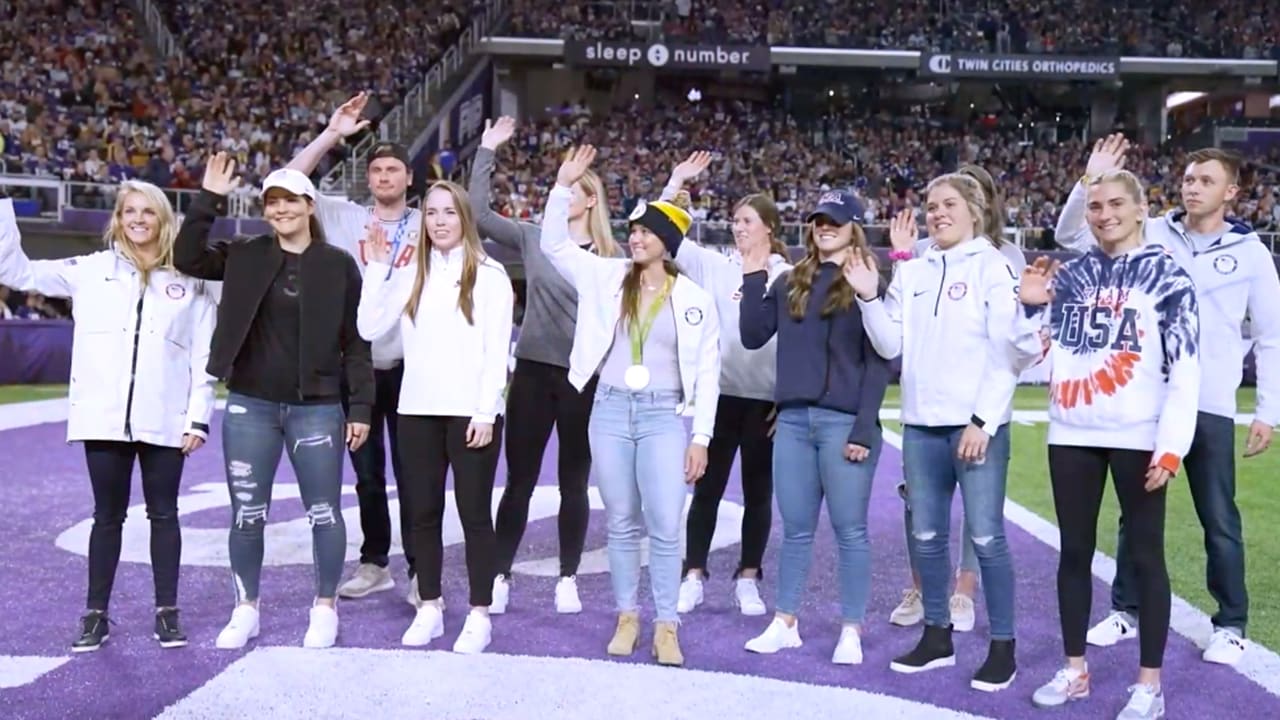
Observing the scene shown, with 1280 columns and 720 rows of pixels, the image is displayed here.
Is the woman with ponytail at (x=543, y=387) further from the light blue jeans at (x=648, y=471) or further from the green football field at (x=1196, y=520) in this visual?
the green football field at (x=1196, y=520)

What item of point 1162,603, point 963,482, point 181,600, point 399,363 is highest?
point 399,363

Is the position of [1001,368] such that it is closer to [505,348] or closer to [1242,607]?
[1242,607]

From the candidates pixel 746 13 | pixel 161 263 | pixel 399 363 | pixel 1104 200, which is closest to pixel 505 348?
pixel 399 363

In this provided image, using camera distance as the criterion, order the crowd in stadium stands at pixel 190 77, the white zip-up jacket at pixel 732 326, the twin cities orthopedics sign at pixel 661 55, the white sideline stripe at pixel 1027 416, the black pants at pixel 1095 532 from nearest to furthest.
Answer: the black pants at pixel 1095 532, the white zip-up jacket at pixel 732 326, the white sideline stripe at pixel 1027 416, the crowd in stadium stands at pixel 190 77, the twin cities orthopedics sign at pixel 661 55

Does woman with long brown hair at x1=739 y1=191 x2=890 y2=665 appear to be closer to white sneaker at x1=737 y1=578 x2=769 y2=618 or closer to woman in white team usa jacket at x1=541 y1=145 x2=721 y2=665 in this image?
woman in white team usa jacket at x1=541 y1=145 x2=721 y2=665

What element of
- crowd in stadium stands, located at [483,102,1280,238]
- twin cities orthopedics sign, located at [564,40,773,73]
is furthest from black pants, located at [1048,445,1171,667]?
twin cities orthopedics sign, located at [564,40,773,73]

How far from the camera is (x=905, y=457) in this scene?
→ 466 centimetres

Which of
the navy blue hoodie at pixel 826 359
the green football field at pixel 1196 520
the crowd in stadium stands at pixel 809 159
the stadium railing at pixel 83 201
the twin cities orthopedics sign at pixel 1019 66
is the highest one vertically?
the twin cities orthopedics sign at pixel 1019 66

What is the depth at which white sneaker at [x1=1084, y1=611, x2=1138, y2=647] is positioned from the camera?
196 inches

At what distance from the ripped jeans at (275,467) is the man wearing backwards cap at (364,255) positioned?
1.18 feet

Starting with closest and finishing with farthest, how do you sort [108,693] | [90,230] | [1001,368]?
[108,693] → [1001,368] → [90,230]

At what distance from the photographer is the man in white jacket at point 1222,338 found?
4.74 m

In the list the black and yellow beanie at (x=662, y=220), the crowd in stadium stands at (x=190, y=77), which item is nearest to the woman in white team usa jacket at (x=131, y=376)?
the black and yellow beanie at (x=662, y=220)

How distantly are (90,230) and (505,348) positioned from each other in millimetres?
17629
